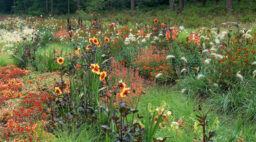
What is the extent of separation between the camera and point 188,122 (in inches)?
161

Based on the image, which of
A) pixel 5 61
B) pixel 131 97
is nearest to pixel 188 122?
pixel 131 97

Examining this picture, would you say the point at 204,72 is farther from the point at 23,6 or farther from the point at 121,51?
the point at 23,6

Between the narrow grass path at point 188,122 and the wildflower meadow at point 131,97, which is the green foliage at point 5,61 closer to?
the wildflower meadow at point 131,97

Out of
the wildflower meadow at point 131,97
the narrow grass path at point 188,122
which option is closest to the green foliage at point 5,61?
the wildflower meadow at point 131,97

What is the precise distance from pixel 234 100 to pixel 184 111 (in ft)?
3.83

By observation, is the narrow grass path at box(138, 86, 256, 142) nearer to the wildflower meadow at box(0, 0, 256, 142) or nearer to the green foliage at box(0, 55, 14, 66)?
the wildflower meadow at box(0, 0, 256, 142)

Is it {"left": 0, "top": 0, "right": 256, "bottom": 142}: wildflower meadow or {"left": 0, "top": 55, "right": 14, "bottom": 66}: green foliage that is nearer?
{"left": 0, "top": 0, "right": 256, "bottom": 142}: wildflower meadow

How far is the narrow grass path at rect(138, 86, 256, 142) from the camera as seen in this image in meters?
3.26

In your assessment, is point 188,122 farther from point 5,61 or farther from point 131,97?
point 5,61

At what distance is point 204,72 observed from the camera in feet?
18.2

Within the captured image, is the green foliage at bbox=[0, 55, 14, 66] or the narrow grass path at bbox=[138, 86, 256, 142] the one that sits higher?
the green foliage at bbox=[0, 55, 14, 66]

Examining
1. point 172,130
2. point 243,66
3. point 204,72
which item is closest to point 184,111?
point 172,130

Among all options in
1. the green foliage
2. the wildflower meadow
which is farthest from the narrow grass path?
the green foliage

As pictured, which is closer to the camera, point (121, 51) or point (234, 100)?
point (234, 100)
